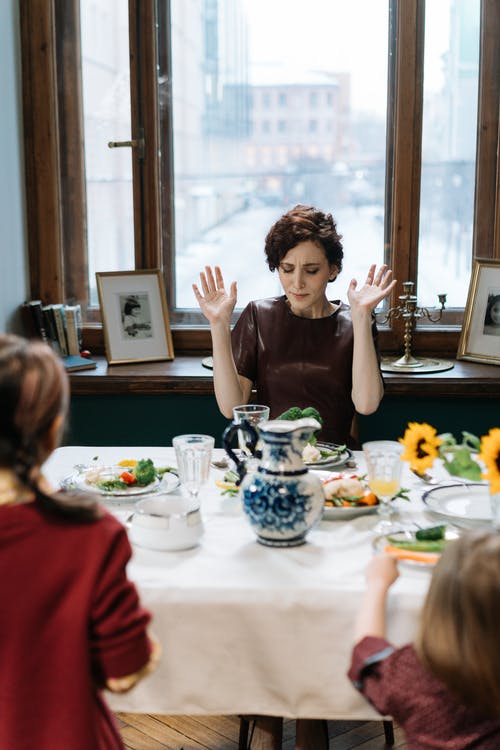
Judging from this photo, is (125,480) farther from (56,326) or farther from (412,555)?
(56,326)

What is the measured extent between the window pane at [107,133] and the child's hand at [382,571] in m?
2.21

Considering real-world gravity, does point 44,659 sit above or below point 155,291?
below

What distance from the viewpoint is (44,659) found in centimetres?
108

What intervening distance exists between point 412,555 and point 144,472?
2.00 ft

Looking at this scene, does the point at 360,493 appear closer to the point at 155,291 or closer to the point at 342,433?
the point at 342,433

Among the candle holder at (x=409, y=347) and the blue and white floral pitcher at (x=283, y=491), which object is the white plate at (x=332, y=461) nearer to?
the blue and white floral pitcher at (x=283, y=491)

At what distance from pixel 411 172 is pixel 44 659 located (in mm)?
Answer: 2535

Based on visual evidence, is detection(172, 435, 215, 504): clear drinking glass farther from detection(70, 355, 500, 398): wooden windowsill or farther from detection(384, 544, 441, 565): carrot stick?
detection(70, 355, 500, 398): wooden windowsill

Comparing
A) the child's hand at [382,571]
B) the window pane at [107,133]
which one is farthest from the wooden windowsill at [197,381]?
the child's hand at [382,571]

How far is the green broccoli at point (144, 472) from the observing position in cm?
184

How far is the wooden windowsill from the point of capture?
115 inches

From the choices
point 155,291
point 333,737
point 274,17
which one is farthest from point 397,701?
point 274,17

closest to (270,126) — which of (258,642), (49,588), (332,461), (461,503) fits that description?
(332,461)

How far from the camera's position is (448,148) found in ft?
10.7
